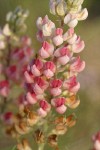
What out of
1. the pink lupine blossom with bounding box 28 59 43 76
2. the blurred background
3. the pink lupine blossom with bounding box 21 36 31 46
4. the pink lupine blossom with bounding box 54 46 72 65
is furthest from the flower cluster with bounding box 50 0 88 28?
the blurred background

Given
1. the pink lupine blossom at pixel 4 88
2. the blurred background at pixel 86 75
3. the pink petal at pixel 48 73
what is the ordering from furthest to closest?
the blurred background at pixel 86 75 → the pink lupine blossom at pixel 4 88 → the pink petal at pixel 48 73

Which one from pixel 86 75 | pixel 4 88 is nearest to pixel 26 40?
pixel 4 88

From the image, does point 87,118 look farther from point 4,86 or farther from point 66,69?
point 66,69

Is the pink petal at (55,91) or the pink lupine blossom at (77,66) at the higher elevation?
the pink lupine blossom at (77,66)

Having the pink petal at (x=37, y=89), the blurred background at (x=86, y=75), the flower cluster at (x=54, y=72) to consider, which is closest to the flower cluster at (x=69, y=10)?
the flower cluster at (x=54, y=72)

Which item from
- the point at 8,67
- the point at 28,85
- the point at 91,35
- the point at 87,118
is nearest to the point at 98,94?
the point at 87,118

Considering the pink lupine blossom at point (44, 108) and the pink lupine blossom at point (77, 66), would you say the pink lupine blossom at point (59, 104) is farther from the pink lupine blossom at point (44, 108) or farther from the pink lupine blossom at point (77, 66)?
the pink lupine blossom at point (77, 66)
